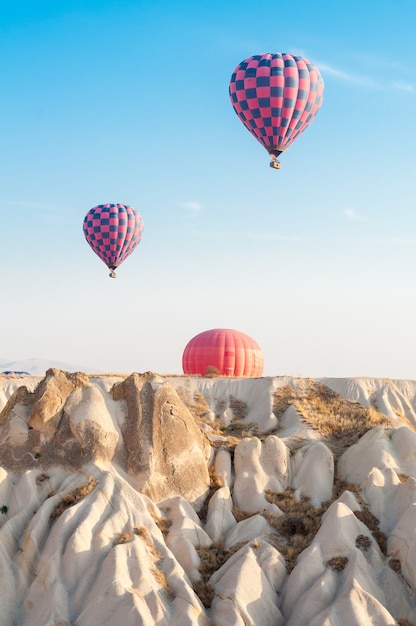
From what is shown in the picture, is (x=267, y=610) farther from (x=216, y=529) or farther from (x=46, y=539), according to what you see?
(x=46, y=539)

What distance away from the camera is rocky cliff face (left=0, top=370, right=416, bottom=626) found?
29141mm

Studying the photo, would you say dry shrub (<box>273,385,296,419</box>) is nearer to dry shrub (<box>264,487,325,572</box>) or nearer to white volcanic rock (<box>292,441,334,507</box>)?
white volcanic rock (<box>292,441,334,507</box>)

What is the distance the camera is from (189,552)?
32406 mm

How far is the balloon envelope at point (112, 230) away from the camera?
72.1 m

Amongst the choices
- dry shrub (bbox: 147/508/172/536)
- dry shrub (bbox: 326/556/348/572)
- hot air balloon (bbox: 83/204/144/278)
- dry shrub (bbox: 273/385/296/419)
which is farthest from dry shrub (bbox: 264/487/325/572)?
hot air balloon (bbox: 83/204/144/278)

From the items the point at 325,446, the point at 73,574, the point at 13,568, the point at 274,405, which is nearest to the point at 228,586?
the point at 73,574

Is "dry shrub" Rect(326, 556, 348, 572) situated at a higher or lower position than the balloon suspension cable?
lower

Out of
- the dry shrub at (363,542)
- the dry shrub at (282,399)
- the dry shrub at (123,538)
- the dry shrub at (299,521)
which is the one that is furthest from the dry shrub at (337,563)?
the dry shrub at (282,399)

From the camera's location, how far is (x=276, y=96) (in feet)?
182

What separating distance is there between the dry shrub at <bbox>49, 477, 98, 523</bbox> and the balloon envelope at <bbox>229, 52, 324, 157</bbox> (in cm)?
3215

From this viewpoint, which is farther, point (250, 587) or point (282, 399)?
point (282, 399)

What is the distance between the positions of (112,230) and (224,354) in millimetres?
15428

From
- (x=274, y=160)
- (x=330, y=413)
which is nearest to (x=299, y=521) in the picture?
(x=330, y=413)

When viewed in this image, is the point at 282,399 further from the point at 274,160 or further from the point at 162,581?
the point at 162,581
